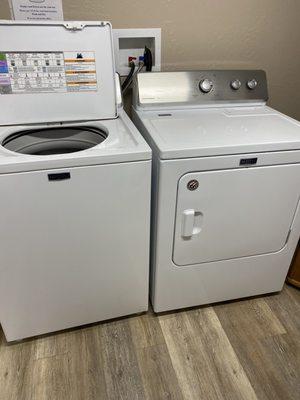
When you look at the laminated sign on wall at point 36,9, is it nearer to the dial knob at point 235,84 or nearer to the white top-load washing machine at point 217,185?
the white top-load washing machine at point 217,185

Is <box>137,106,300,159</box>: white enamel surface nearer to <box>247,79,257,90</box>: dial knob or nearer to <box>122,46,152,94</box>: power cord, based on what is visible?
<box>247,79,257,90</box>: dial knob

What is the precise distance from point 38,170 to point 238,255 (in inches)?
38.4

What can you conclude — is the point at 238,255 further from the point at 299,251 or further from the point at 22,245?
the point at 22,245

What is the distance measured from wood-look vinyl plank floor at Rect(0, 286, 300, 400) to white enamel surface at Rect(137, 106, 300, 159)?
0.89 metres

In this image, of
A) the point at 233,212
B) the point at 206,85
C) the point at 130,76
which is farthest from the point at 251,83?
the point at 233,212

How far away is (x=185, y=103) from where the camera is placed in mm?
1526

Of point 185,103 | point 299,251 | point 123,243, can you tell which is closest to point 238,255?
point 299,251

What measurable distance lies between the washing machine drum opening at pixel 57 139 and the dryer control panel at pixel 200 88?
0.89ft

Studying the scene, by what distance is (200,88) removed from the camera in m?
1.53

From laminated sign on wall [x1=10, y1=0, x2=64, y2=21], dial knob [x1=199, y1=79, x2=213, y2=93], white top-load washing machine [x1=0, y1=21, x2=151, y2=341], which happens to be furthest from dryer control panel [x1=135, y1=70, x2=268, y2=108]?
laminated sign on wall [x1=10, y1=0, x2=64, y2=21]

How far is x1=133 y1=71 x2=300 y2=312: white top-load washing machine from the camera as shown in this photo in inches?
46.8

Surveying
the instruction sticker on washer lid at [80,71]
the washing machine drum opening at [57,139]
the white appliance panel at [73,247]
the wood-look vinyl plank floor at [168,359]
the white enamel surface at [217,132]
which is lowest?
the wood-look vinyl plank floor at [168,359]

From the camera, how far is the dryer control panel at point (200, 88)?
1.48 metres

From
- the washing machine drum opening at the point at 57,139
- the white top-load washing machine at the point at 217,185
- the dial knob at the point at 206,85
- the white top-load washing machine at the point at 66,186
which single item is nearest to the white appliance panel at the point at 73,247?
the white top-load washing machine at the point at 66,186
